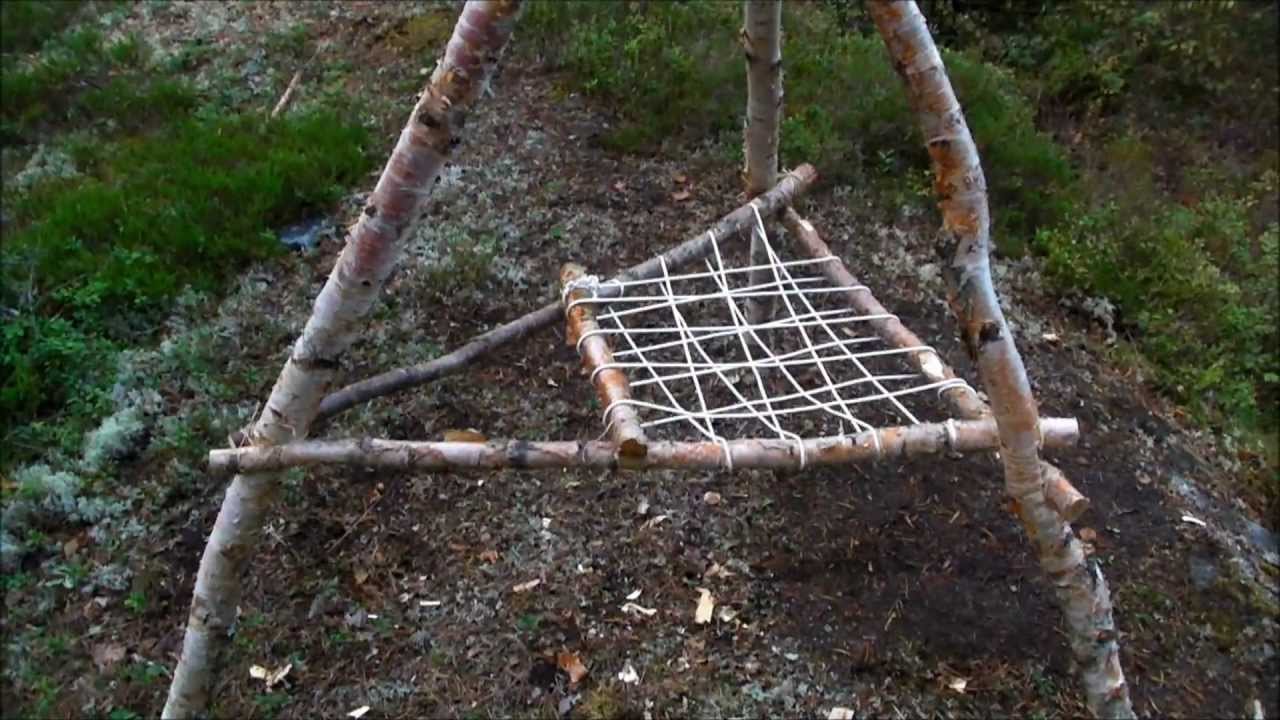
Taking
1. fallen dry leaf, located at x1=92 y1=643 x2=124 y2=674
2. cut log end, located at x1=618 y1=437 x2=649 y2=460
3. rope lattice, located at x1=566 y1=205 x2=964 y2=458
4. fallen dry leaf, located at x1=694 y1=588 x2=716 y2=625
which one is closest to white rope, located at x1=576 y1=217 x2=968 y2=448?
rope lattice, located at x1=566 y1=205 x2=964 y2=458

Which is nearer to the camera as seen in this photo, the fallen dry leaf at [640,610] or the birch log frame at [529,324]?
the birch log frame at [529,324]

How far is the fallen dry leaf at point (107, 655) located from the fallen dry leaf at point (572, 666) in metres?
0.93

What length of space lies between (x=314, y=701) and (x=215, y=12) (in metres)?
3.36

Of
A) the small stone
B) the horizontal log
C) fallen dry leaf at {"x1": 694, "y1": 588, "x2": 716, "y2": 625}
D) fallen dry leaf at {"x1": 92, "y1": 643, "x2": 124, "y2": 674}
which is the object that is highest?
the horizontal log

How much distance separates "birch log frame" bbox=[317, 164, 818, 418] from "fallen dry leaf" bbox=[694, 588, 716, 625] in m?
0.70

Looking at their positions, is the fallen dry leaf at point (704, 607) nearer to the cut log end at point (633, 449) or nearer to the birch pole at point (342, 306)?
the cut log end at point (633, 449)

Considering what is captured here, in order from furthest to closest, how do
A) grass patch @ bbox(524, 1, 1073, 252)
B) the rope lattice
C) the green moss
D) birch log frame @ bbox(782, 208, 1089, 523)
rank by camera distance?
the green moss < grass patch @ bbox(524, 1, 1073, 252) < the rope lattice < birch log frame @ bbox(782, 208, 1089, 523)

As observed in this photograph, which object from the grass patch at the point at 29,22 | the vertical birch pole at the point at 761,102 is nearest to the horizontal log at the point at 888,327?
Answer: the vertical birch pole at the point at 761,102

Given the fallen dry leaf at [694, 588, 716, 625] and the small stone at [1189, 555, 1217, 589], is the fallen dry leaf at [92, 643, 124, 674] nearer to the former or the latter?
the fallen dry leaf at [694, 588, 716, 625]

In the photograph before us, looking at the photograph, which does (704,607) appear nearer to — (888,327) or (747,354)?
(747,354)

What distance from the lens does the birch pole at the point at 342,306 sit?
1461 millimetres

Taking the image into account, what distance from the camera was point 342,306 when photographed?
1.65m

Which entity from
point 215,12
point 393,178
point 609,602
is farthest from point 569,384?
point 215,12

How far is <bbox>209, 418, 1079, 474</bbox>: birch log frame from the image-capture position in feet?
5.73
